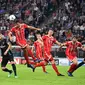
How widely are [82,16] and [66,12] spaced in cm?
154

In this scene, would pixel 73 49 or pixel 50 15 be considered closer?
pixel 73 49

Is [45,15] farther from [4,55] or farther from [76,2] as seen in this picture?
[4,55]

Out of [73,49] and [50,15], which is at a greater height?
[50,15]

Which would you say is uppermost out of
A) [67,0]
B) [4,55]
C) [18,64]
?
[67,0]

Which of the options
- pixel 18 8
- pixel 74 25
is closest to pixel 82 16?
pixel 74 25

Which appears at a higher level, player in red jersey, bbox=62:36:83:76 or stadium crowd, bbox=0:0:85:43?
stadium crowd, bbox=0:0:85:43

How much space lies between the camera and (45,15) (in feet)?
119

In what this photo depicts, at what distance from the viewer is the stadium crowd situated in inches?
1297

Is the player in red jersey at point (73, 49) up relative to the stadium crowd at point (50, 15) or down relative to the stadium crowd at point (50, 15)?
down

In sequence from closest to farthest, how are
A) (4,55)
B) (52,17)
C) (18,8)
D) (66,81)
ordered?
(66,81)
(4,55)
(52,17)
(18,8)

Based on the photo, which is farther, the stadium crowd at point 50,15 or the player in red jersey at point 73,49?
the stadium crowd at point 50,15

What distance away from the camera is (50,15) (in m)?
36.1

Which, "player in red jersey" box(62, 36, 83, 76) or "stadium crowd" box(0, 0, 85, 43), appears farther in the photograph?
"stadium crowd" box(0, 0, 85, 43)

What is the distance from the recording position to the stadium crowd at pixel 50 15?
108 ft
